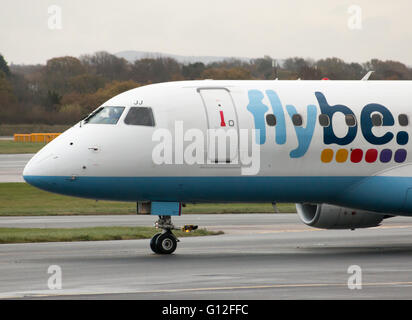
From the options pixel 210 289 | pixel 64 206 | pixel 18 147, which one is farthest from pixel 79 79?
pixel 210 289

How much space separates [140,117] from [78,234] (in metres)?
6.74

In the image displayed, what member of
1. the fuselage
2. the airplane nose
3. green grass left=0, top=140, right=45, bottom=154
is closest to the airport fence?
green grass left=0, top=140, right=45, bottom=154

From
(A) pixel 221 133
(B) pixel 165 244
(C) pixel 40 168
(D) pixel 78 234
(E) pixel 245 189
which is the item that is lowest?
(B) pixel 165 244

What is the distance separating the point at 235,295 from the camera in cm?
1653

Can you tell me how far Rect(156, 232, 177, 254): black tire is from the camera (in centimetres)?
2341

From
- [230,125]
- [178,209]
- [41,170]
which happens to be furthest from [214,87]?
[41,170]

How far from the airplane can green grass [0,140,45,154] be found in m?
58.3

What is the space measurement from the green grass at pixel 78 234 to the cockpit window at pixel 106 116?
5.52m

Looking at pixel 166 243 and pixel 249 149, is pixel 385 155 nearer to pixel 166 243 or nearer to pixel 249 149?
pixel 249 149

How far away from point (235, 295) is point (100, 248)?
30.4 ft

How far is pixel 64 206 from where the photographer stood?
41.9m

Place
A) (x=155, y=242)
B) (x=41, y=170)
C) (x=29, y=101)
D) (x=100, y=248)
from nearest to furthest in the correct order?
(x=41, y=170) → (x=155, y=242) → (x=100, y=248) → (x=29, y=101)

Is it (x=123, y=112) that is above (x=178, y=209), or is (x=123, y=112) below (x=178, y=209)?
above
